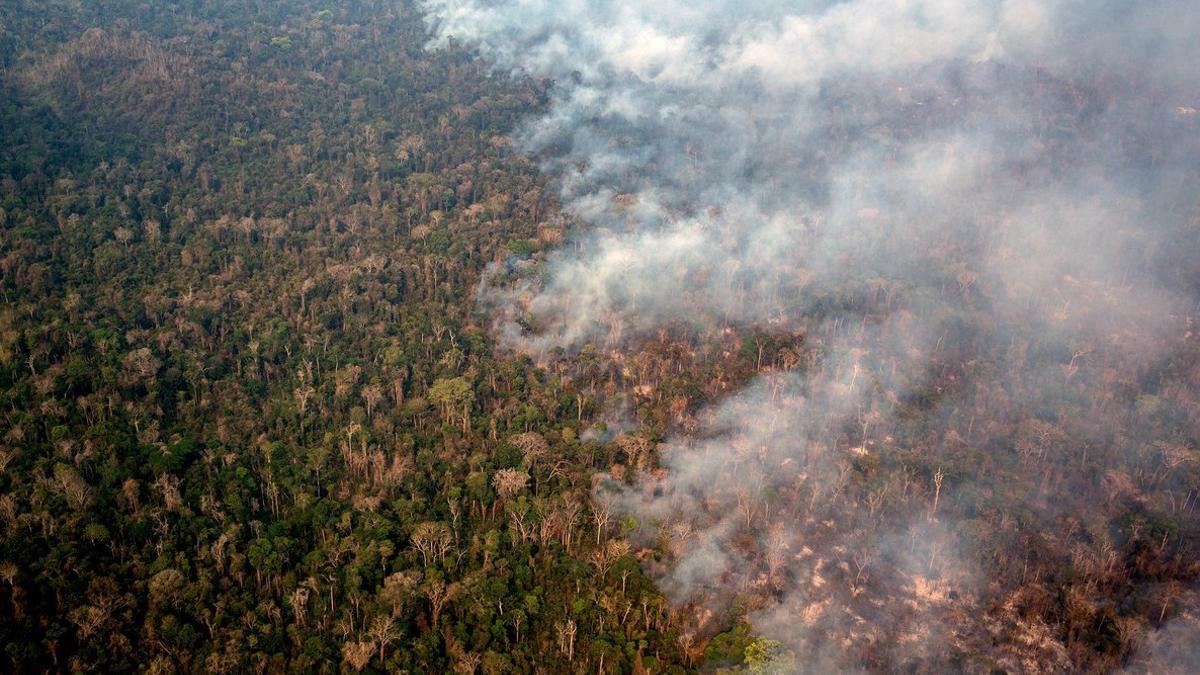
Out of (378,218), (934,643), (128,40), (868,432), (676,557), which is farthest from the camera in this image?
(128,40)

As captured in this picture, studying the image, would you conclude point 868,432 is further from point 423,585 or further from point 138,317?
point 138,317

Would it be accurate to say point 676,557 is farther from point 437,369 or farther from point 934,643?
point 437,369

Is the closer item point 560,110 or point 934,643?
point 934,643

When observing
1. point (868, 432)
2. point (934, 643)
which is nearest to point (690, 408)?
point (868, 432)

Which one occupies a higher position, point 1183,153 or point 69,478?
point 1183,153

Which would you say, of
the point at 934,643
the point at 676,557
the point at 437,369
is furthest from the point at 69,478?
the point at 934,643

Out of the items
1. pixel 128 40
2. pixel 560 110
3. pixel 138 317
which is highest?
pixel 128 40

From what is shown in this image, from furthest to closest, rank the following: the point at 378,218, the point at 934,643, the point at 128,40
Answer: the point at 128,40 < the point at 378,218 < the point at 934,643
